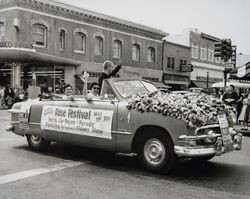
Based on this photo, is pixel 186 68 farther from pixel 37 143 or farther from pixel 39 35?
pixel 37 143

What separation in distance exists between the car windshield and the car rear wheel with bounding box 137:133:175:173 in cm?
102

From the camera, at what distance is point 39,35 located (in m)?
26.0

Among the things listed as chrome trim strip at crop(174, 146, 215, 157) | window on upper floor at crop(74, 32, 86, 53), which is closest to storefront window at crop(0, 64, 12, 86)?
window on upper floor at crop(74, 32, 86, 53)

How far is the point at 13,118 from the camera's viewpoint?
339 inches

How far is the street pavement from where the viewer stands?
495 centimetres

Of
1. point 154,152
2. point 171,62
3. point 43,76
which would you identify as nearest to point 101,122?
point 154,152

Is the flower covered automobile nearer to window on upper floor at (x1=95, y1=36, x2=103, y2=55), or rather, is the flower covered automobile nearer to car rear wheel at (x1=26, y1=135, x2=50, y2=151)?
car rear wheel at (x1=26, y1=135, x2=50, y2=151)

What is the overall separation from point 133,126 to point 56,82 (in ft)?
72.4

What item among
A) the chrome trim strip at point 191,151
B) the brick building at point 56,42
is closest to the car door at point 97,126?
the chrome trim strip at point 191,151

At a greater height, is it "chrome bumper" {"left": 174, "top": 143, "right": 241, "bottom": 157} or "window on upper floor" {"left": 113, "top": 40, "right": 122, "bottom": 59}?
"window on upper floor" {"left": 113, "top": 40, "right": 122, "bottom": 59}

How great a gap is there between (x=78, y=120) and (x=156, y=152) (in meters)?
1.81

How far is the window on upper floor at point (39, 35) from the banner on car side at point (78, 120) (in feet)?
62.0

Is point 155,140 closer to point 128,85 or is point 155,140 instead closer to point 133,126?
point 133,126

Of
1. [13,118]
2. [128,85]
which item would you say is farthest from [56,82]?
[128,85]
